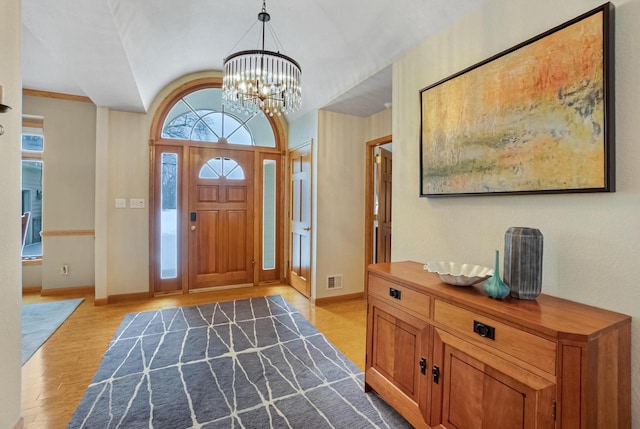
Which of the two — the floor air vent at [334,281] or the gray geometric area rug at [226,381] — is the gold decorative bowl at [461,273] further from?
the floor air vent at [334,281]

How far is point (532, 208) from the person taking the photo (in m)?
1.58

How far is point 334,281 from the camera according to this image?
3963mm

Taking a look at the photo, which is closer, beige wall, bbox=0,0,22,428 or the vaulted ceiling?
beige wall, bbox=0,0,22,428

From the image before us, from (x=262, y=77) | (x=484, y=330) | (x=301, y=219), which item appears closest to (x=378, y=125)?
(x=301, y=219)

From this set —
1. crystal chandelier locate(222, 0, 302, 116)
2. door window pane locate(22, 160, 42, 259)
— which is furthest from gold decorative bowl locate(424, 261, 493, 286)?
door window pane locate(22, 160, 42, 259)

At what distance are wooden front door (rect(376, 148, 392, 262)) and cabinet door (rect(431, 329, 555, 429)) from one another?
2532 millimetres

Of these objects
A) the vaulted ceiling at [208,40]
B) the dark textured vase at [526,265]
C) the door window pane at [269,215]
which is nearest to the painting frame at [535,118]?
the dark textured vase at [526,265]

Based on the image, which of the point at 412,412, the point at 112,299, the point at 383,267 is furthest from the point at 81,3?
the point at 112,299

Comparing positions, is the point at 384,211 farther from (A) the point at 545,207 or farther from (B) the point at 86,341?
(B) the point at 86,341

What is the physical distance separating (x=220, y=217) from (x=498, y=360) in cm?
390

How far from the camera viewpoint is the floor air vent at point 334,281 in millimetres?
3927

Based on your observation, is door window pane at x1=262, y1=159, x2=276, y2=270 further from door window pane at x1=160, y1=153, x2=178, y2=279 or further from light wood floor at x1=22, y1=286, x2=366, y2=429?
door window pane at x1=160, y1=153, x2=178, y2=279

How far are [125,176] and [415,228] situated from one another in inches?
144

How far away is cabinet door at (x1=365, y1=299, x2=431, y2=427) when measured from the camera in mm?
1604
